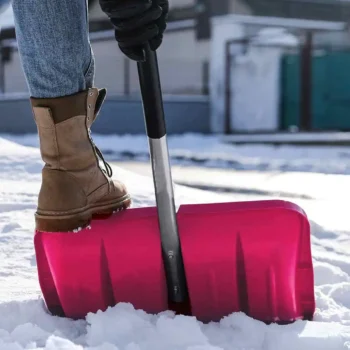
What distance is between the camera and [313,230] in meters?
2.52

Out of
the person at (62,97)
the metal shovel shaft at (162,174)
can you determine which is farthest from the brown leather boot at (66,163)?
Result: the metal shovel shaft at (162,174)

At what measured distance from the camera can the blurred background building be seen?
11.7 metres

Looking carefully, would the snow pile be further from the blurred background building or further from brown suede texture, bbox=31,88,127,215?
brown suede texture, bbox=31,88,127,215

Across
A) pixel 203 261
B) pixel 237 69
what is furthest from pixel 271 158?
pixel 203 261

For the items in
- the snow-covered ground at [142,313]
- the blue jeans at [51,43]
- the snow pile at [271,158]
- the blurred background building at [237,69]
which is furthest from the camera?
the blurred background building at [237,69]

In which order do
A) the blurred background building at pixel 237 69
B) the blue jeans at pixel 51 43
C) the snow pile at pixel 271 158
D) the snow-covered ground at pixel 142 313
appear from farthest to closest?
the blurred background building at pixel 237 69, the snow pile at pixel 271 158, the blue jeans at pixel 51 43, the snow-covered ground at pixel 142 313

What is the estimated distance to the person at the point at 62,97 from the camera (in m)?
1.29

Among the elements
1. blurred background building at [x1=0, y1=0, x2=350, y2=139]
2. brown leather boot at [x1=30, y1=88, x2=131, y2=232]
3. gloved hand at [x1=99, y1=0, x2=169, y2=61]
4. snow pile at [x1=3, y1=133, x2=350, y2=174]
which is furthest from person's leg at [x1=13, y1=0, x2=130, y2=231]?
blurred background building at [x1=0, y1=0, x2=350, y2=139]

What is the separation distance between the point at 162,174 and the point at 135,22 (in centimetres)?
29

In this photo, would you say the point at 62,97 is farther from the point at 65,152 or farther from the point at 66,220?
the point at 66,220

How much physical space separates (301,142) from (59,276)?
8.55 meters

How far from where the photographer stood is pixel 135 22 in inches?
47.7

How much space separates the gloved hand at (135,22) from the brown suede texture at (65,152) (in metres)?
0.16

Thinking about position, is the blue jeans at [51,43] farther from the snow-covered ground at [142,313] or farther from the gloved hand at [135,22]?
the snow-covered ground at [142,313]
